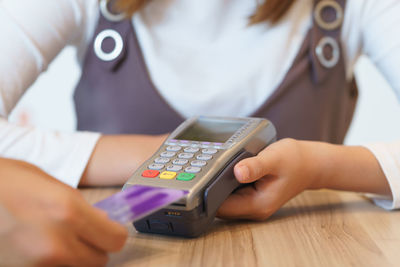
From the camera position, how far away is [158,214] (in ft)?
1.09

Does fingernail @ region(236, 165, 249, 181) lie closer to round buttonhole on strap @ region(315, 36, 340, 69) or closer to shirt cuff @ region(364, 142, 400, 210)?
shirt cuff @ region(364, 142, 400, 210)

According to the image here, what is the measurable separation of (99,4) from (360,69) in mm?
928

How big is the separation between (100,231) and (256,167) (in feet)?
0.44

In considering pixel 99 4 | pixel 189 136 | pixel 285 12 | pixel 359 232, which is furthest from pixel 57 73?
pixel 359 232

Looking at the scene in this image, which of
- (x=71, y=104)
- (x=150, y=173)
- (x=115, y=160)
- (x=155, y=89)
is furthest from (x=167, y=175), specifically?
(x=71, y=104)

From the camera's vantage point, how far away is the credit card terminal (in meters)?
0.33

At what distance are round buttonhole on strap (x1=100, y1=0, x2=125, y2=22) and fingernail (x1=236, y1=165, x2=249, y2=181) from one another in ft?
1.11

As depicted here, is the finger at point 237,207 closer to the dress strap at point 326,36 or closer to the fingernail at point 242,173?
the fingernail at point 242,173

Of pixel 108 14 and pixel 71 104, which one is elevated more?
pixel 108 14

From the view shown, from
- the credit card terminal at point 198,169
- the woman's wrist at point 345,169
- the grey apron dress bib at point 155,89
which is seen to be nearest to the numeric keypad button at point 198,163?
the credit card terminal at point 198,169

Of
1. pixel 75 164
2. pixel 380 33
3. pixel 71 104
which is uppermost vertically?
pixel 380 33

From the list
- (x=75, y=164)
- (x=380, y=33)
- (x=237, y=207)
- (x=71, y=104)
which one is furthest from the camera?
(x=71, y=104)

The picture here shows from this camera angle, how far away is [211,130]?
1.37ft

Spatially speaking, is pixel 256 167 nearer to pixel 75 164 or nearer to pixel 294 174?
pixel 294 174
